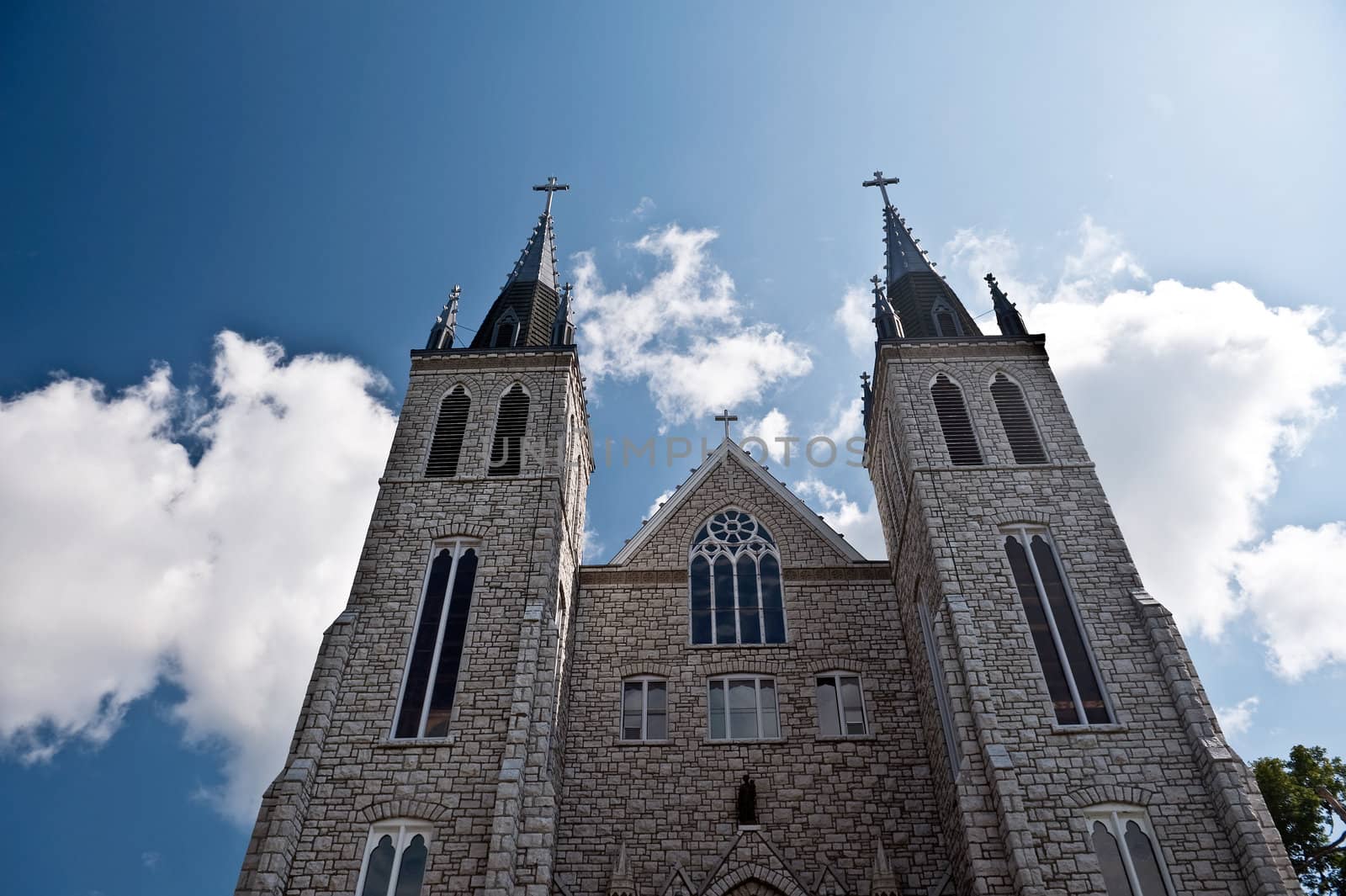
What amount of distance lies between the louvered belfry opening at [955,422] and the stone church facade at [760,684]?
0.20ft

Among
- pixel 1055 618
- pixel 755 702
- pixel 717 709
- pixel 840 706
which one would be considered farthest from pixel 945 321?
pixel 717 709

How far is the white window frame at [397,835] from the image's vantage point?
14.2 meters

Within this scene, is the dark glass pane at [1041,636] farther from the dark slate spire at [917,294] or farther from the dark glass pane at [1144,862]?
the dark slate spire at [917,294]

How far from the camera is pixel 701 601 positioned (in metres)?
20.4

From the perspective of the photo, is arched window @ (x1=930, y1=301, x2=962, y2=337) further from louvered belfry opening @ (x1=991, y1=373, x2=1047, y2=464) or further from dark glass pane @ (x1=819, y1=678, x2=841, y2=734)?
dark glass pane @ (x1=819, y1=678, x2=841, y2=734)

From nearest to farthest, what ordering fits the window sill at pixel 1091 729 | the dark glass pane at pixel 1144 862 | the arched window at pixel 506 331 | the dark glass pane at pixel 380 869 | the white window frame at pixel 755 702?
the dark glass pane at pixel 1144 862
the dark glass pane at pixel 380 869
the window sill at pixel 1091 729
the white window frame at pixel 755 702
the arched window at pixel 506 331

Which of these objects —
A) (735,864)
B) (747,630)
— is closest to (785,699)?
(747,630)

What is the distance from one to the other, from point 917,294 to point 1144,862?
1563cm

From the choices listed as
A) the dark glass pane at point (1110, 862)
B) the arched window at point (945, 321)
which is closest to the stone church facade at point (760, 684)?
the dark glass pane at point (1110, 862)

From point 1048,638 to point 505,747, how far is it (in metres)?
9.17

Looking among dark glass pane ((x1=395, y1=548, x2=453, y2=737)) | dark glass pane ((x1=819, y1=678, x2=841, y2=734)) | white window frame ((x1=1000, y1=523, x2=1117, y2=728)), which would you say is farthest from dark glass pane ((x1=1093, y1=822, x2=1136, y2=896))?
dark glass pane ((x1=395, y1=548, x2=453, y2=737))

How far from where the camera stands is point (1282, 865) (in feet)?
42.9

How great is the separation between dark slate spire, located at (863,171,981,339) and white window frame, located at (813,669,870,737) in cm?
793

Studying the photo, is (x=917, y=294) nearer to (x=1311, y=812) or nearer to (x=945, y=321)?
(x=945, y=321)
